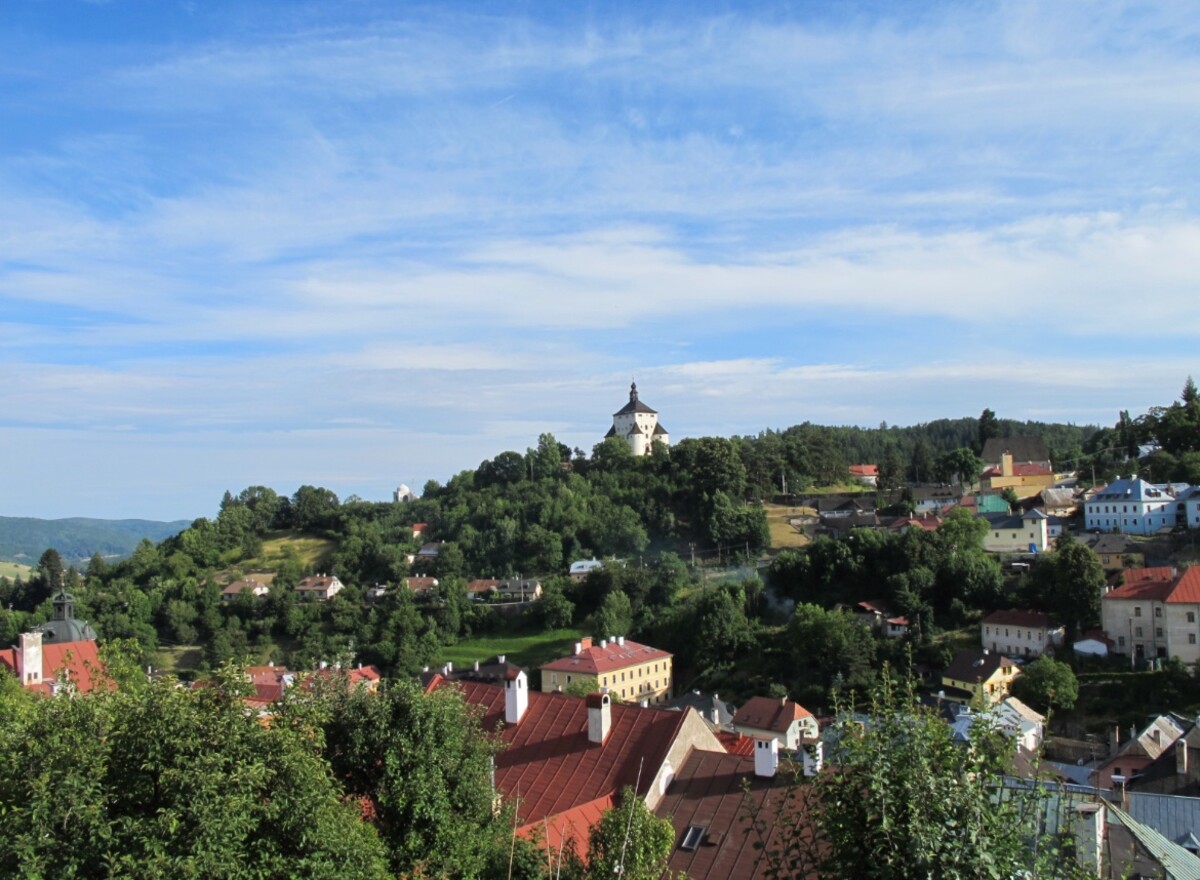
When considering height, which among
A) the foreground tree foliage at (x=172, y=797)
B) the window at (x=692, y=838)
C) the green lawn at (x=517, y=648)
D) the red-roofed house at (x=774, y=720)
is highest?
the foreground tree foliage at (x=172, y=797)

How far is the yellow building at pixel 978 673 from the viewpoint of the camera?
120 ft

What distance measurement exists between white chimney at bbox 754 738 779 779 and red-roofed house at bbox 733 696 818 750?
53.0 ft

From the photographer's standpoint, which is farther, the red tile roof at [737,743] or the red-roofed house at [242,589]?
the red-roofed house at [242,589]

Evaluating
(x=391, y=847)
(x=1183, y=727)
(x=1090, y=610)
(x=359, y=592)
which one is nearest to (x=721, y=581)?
(x=1090, y=610)

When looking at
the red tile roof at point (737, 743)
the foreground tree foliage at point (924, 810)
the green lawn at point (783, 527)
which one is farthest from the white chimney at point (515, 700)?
the green lawn at point (783, 527)

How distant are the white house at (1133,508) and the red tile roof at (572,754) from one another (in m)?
43.8

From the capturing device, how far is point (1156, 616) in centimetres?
3797

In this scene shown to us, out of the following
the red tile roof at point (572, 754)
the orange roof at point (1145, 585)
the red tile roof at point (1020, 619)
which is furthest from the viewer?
the red tile roof at point (1020, 619)

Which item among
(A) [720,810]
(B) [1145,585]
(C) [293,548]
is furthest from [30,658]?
(C) [293,548]

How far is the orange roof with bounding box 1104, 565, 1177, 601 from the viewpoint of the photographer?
38.2 m

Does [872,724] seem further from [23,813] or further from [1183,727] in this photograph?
[1183,727]

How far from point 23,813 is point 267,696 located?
1096 inches

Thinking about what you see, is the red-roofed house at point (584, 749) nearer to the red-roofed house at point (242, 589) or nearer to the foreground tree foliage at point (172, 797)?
the foreground tree foliage at point (172, 797)

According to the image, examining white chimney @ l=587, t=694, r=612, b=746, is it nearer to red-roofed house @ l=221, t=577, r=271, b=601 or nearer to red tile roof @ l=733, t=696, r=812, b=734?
red tile roof @ l=733, t=696, r=812, b=734
